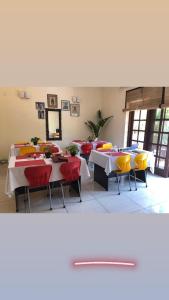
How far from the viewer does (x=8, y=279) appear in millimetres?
1057

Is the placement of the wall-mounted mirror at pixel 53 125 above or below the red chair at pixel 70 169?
above

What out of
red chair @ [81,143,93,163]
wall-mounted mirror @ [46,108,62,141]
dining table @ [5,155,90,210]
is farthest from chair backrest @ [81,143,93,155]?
dining table @ [5,155,90,210]

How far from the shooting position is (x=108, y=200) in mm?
2846

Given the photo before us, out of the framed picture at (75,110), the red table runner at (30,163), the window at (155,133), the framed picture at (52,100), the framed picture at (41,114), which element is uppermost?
the framed picture at (52,100)

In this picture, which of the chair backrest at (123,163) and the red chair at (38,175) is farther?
the chair backrest at (123,163)

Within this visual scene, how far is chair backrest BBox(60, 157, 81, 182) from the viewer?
2.53 m

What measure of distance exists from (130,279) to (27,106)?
5181 millimetres

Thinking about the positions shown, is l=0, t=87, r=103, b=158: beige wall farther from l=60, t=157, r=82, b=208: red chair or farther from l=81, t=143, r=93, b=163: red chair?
l=60, t=157, r=82, b=208: red chair

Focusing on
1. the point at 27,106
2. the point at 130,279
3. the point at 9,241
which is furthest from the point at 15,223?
the point at 27,106

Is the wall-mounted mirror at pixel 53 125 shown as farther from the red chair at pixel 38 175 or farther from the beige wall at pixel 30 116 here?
the red chair at pixel 38 175

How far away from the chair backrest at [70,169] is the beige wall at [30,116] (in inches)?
129

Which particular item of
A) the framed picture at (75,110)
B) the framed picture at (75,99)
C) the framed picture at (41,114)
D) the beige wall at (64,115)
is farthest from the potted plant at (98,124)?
the framed picture at (41,114)

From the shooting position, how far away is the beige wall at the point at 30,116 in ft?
16.6

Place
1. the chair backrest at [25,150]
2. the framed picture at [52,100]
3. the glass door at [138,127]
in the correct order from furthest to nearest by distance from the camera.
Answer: the framed picture at [52,100] < the glass door at [138,127] < the chair backrest at [25,150]
